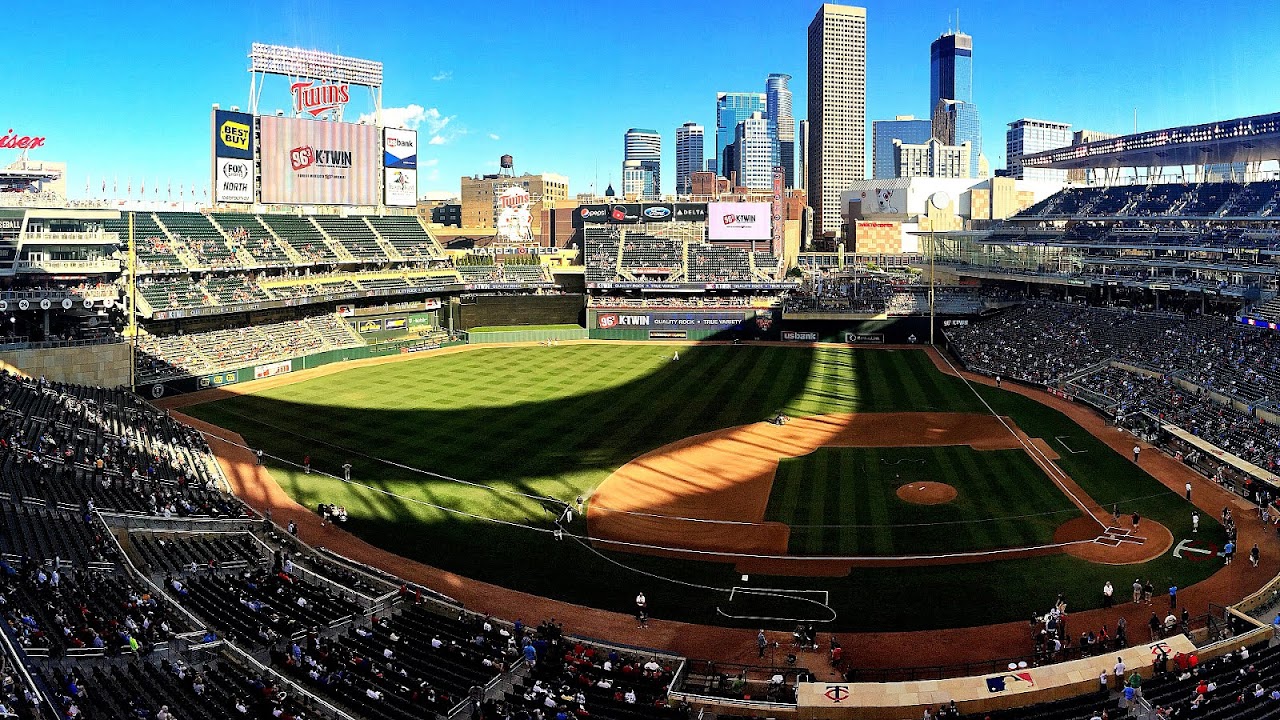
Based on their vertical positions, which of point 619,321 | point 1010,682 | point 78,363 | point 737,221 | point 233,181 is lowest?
point 1010,682

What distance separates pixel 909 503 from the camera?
3278 centimetres

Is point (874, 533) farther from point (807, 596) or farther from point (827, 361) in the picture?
point (827, 361)

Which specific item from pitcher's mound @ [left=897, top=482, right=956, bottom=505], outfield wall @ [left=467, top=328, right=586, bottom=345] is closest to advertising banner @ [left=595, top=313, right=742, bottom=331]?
outfield wall @ [left=467, top=328, right=586, bottom=345]

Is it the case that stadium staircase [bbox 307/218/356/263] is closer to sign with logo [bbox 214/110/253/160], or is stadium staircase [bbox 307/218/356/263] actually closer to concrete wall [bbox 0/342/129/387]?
sign with logo [bbox 214/110/253/160]

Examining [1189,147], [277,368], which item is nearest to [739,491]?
[277,368]

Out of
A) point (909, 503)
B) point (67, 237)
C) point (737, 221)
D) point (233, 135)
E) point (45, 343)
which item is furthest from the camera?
point (737, 221)

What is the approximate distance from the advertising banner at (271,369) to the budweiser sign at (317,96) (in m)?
26.1

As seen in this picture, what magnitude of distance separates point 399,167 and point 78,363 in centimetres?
3895

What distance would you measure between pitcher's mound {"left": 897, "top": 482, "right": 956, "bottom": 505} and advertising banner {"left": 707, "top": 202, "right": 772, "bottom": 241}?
59808 millimetres

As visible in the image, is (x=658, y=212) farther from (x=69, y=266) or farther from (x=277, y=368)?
(x=69, y=266)

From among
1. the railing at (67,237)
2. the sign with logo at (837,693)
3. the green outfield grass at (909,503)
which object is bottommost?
the sign with logo at (837,693)

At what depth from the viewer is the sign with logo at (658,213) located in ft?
311

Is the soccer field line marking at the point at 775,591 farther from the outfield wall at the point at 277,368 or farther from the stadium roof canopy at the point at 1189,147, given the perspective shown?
the stadium roof canopy at the point at 1189,147

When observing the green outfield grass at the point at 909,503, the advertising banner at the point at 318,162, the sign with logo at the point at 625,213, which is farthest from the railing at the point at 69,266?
the sign with logo at the point at 625,213
